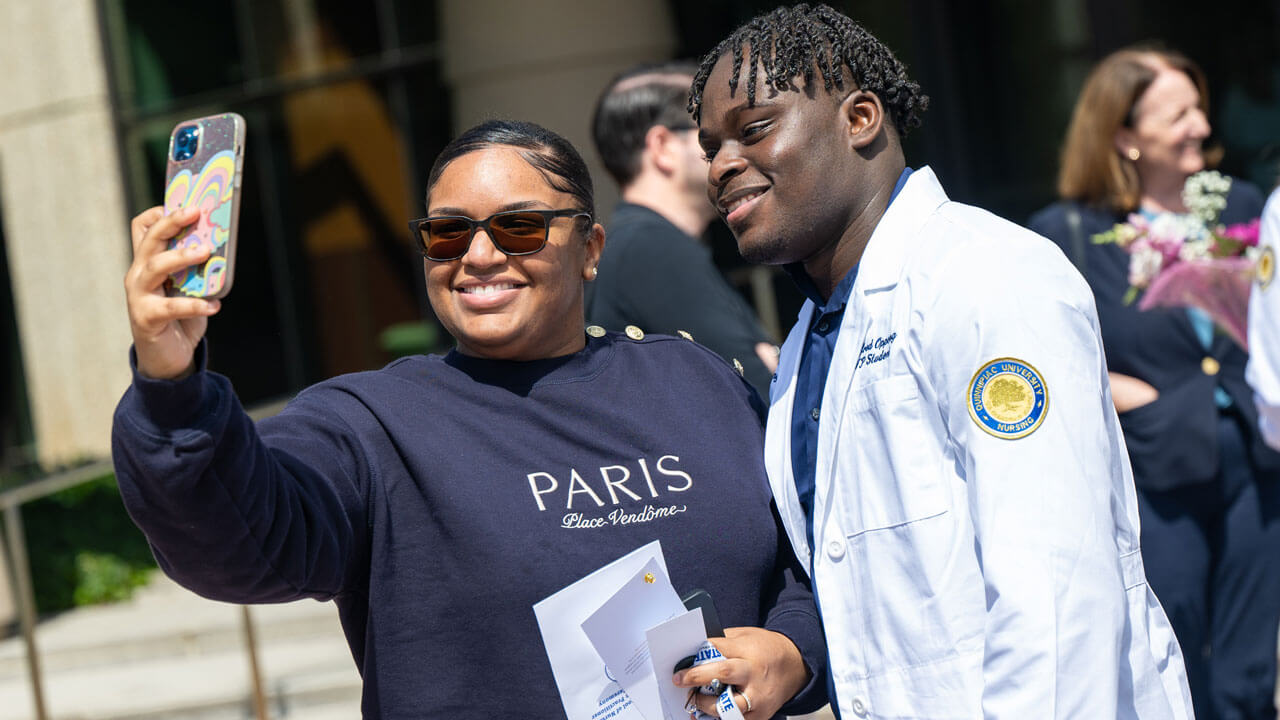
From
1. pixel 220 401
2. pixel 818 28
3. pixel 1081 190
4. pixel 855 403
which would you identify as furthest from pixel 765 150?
pixel 1081 190

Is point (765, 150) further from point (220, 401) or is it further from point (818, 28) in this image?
point (220, 401)

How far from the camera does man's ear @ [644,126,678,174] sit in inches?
135

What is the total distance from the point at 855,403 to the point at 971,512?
25 cm

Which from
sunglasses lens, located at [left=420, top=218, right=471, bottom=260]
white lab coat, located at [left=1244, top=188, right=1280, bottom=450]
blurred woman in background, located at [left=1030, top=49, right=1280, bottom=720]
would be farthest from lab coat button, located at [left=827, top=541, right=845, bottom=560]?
blurred woman in background, located at [left=1030, top=49, right=1280, bottom=720]

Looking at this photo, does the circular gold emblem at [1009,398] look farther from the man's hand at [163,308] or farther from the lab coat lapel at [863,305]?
the man's hand at [163,308]

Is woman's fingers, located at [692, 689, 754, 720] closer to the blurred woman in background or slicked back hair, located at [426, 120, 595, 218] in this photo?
slicked back hair, located at [426, 120, 595, 218]

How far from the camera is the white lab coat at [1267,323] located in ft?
10.8

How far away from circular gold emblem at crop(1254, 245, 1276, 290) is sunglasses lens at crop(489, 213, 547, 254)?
216cm

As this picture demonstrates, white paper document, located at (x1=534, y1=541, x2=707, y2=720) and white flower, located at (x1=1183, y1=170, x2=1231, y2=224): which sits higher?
white flower, located at (x1=1183, y1=170, x2=1231, y2=224)

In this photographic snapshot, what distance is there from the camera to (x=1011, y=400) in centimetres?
173

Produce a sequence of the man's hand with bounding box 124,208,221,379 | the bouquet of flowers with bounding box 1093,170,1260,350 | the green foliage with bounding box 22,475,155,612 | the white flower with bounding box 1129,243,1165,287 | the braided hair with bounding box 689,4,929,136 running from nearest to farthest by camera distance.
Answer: the man's hand with bounding box 124,208,221,379 → the braided hair with bounding box 689,4,929,136 → the bouquet of flowers with bounding box 1093,170,1260,350 → the white flower with bounding box 1129,243,1165,287 → the green foliage with bounding box 22,475,155,612

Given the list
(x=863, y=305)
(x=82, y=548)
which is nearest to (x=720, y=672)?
(x=863, y=305)

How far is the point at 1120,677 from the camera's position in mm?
1795

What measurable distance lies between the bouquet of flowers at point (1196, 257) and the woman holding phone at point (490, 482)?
1868 millimetres
